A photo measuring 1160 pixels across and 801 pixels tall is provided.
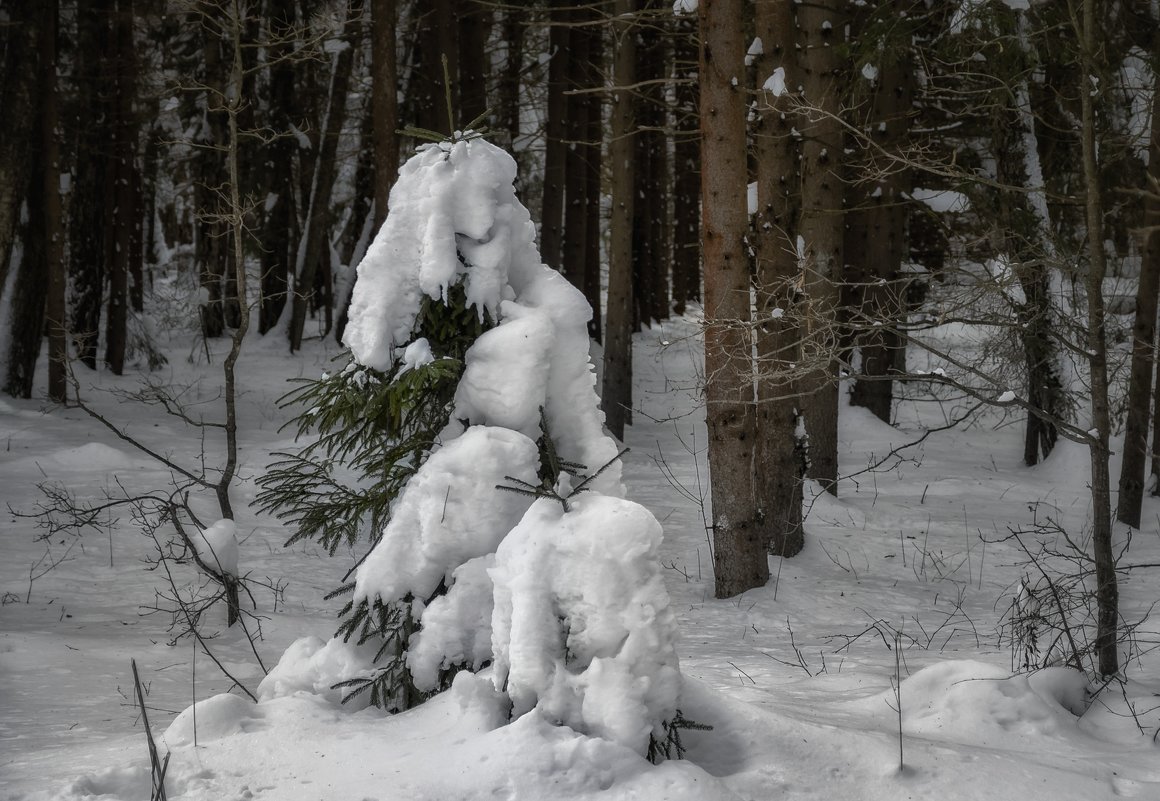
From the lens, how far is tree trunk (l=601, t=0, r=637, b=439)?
12500mm

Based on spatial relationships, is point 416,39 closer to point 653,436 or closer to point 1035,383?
point 653,436

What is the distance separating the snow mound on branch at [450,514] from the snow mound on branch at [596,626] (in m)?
0.51

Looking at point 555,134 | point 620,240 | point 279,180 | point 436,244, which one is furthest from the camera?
point 279,180

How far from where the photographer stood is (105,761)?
3.60 m

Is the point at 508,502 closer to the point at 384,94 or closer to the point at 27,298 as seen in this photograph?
the point at 384,94

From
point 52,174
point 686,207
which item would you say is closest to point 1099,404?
point 52,174

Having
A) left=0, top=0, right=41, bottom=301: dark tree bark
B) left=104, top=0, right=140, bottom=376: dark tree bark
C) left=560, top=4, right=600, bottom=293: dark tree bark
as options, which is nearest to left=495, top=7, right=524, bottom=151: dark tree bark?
left=560, top=4, right=600, bottom=293: dark tree bark

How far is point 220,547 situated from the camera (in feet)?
19.5

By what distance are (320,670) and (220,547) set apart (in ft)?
7.10

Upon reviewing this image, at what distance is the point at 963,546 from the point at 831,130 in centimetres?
425

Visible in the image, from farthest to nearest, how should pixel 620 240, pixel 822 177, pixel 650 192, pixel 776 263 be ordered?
pixel 650 192 → pixel 620 240 → pixel 822 177 → pixel 776 263

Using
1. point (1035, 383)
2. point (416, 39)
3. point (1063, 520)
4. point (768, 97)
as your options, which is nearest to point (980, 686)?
point (768, 97)

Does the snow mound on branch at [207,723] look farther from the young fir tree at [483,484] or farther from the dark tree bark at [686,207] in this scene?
the dark tree bark at [686,207]

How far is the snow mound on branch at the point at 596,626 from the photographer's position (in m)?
3.34
